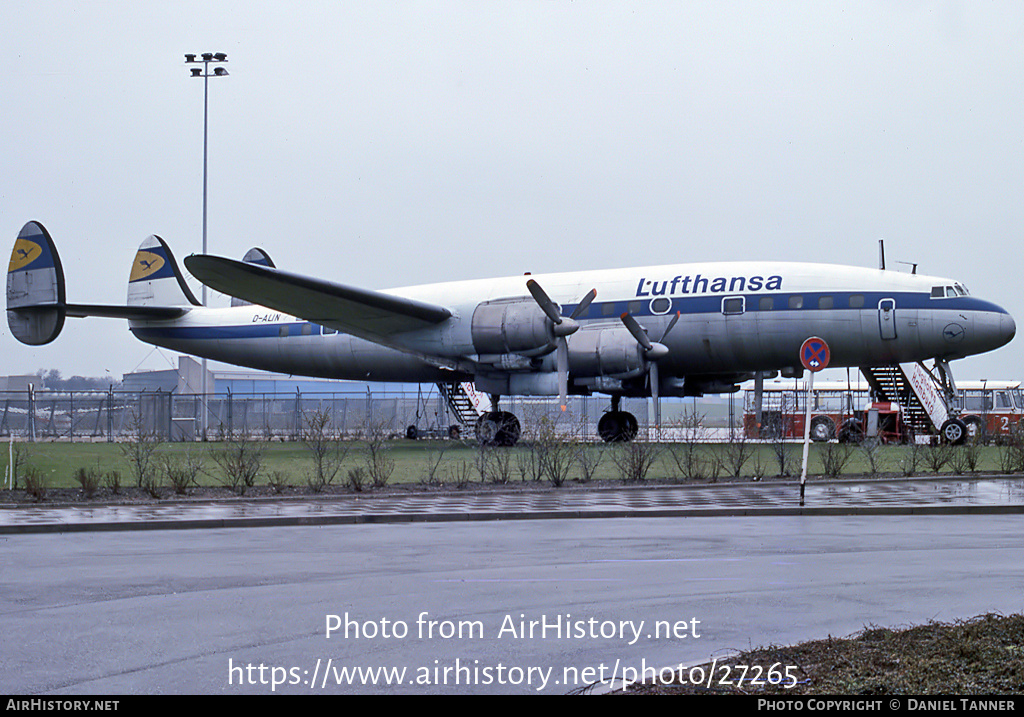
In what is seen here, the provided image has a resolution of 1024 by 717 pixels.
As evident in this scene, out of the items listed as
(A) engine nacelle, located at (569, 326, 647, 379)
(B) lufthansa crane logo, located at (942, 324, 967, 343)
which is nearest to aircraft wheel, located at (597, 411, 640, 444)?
(A) engine nacelle, located at (569, 326, 647, 379)

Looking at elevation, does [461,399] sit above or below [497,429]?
above

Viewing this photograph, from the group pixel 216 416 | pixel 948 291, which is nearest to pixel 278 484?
pixel 948 291

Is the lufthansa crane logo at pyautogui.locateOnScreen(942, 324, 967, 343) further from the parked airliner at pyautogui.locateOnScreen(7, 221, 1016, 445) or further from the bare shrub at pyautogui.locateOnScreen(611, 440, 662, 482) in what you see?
the bare shrub at pyautogui.locateOnScreen(611, 440, 662, 482)

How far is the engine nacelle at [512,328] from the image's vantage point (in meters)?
29.4

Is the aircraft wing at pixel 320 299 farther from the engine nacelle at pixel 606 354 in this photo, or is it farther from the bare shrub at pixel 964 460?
the bare shrub at pixel 964 460

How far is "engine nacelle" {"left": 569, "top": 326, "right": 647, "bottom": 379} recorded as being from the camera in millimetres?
29625

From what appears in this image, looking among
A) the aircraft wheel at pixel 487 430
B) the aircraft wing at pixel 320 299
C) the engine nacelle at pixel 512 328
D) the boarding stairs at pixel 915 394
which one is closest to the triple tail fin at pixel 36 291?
the aircraft wing at pixel 320 299

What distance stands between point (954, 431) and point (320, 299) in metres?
18.3

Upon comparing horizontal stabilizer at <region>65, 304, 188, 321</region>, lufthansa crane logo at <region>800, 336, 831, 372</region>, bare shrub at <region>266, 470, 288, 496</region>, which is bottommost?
bare shrub at <region>266, 470, 288, 496</region>

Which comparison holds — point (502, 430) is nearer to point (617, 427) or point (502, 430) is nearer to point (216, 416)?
point (617, 427)

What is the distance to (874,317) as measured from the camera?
28109mm

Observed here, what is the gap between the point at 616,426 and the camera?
33.1 metres

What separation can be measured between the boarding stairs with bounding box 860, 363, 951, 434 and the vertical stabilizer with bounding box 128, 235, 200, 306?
83.4 feet

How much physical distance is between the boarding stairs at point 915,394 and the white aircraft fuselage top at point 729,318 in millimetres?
4822
